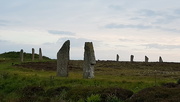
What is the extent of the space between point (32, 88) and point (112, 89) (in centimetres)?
669

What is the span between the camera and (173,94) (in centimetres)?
1666

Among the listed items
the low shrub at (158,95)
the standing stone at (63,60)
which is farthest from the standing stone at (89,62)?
the low shrub at (158,95)

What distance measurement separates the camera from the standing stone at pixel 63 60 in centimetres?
3053

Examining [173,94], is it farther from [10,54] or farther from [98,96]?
[10,54]

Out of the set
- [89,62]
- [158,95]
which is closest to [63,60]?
[89,62]

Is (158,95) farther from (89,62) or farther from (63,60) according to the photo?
(63,60)

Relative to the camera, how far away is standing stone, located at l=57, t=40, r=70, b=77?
30.5 metres

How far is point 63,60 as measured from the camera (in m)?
30.8

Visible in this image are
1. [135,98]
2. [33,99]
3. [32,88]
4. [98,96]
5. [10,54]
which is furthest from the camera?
[10,54]

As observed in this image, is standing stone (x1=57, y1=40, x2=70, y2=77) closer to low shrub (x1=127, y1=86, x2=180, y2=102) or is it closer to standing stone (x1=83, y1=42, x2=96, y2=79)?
standing stone (x1=83, y1=42, x2=96, y2=79)

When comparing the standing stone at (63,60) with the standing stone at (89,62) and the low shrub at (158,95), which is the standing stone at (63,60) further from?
the low shrub at (158,95)

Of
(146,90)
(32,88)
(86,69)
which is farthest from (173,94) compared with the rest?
(86,69)

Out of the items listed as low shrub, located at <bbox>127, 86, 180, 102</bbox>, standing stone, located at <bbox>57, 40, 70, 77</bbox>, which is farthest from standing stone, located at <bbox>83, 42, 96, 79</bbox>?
low shrub, located at <bbox>127, 86, 180, 102</bbox>

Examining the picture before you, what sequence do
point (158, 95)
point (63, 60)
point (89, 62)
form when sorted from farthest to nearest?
point (63, 60) → point (89, 62) → point (158, 95)
